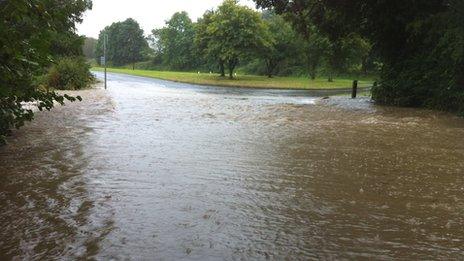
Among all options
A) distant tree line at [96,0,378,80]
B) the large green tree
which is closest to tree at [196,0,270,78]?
distant tree line at [96,0,378,80]

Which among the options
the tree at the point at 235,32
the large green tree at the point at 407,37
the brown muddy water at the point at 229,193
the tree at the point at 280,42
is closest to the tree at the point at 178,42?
the tree at the point at 280,42

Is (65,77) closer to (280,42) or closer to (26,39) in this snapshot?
(26,39)

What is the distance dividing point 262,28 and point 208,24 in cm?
753

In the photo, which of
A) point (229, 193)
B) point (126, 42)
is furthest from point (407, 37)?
point (126, 42)

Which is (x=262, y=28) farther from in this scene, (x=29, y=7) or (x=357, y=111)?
(x=29, y=7)

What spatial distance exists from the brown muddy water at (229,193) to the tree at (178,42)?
72.8 meters

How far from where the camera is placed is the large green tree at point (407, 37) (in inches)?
643

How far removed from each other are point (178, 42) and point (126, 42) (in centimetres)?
1932

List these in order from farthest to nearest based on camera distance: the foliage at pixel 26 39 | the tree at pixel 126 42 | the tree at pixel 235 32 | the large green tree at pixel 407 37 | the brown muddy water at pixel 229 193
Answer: the tree at pixel 126 42 < the tree at pixel 235 32 < the large green tree at pixel 407 37 < the foliage at pixel 26 39 < the brown muddy water at pixel 229 193

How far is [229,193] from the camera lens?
6.36m

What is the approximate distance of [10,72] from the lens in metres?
6.72

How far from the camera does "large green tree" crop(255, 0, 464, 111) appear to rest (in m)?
16.3

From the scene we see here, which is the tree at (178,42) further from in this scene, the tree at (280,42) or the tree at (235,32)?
the tree at (235,32)

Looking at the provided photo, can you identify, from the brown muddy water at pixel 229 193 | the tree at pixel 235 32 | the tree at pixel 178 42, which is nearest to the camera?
the brown muddy water at pixel 229 193
